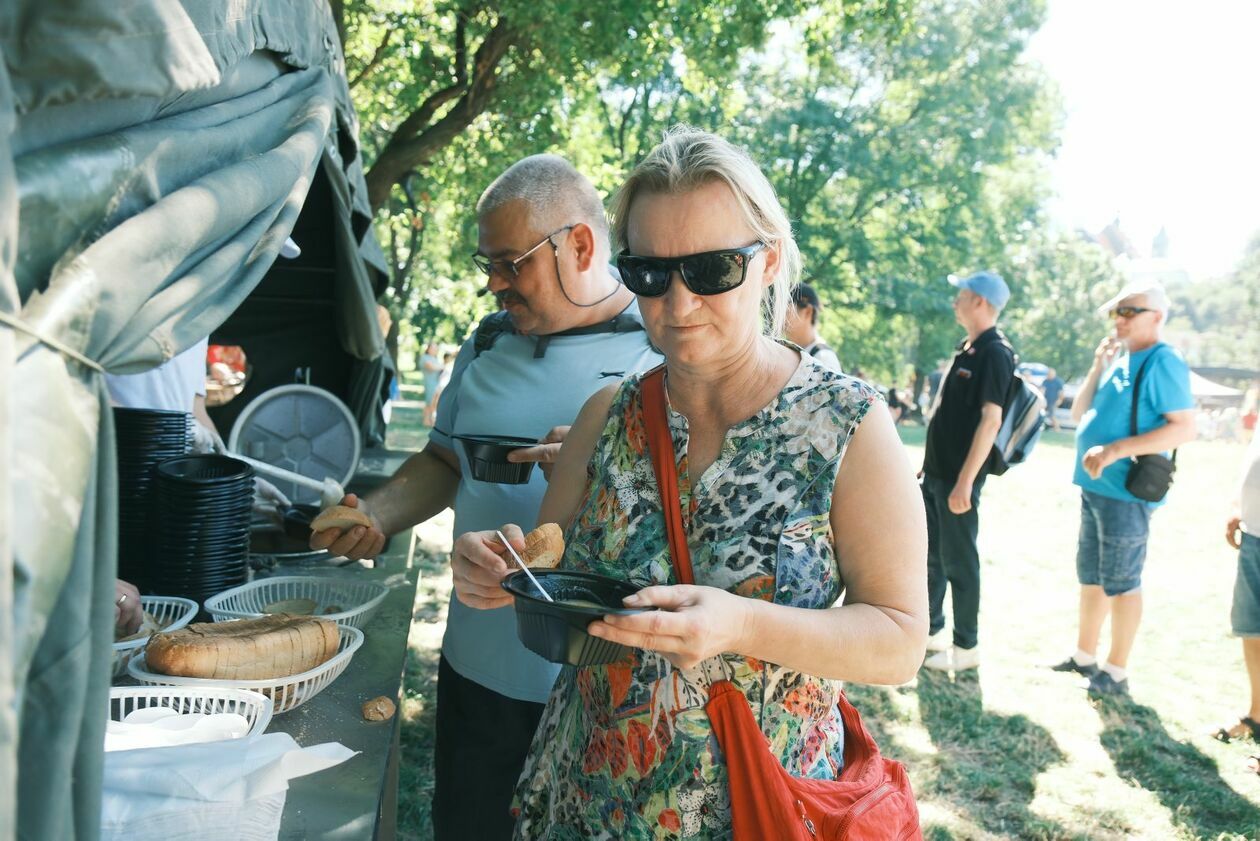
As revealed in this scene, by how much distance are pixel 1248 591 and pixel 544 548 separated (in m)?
4.40

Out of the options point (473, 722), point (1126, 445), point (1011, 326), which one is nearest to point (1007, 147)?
point (1011, 326)

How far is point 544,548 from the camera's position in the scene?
174cm

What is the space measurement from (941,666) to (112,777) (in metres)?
5.36

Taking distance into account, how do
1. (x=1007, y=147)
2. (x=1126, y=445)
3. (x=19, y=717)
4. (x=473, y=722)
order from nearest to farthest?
(x=19, y=717) → (x=473, y=722) → (x=1126, y=445) → (x=1007, y=147)

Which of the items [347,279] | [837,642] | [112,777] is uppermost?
[347,279]

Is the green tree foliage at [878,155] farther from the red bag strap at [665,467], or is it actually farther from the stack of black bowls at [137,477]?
the red bag strap at [665,467]

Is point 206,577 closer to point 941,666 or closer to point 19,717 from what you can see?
point 19,717

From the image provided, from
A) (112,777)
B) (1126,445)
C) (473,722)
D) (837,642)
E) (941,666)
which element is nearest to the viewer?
(112,777)

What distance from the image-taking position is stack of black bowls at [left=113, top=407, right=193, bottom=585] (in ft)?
8.71

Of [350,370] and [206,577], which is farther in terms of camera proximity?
[350,370]

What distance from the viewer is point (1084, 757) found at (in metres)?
4.71

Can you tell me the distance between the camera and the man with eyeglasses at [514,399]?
8.10 ft

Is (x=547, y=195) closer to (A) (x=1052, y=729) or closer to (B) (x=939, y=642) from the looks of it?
(A) (x=1052, y=729)

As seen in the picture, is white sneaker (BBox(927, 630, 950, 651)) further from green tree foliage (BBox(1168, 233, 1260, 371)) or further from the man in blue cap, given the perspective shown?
green tree foliage (BBox(1168, 233, 1260, 371))
